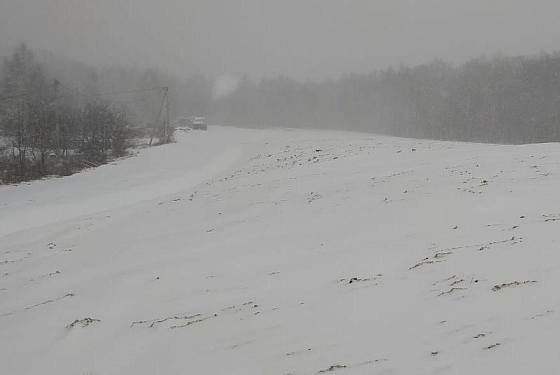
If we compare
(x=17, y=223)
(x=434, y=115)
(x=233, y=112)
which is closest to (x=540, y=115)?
(x=434, y=115)

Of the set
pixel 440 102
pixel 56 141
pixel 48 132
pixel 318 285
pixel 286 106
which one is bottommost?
pixel 318 285

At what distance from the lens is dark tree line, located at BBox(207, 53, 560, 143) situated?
2842 inches

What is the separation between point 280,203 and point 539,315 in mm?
9245

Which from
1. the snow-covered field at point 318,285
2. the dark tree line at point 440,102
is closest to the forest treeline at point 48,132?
the snow-covered field at point 318,285

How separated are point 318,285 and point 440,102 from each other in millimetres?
89720

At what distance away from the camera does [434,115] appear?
274 feet

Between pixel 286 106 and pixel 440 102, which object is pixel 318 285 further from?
pixel 286 106

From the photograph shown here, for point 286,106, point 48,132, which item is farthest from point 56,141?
point 286,106

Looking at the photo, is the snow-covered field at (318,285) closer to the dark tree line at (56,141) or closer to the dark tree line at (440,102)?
the dark tree line at (56,141)

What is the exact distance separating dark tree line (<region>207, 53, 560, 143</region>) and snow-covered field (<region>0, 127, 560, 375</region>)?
219 feet

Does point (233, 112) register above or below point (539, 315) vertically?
above

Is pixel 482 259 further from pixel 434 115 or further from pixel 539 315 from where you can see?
pixel 434 115

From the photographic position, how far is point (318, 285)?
212 inches

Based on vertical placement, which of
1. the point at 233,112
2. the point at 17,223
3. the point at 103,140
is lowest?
the point at 17,223
